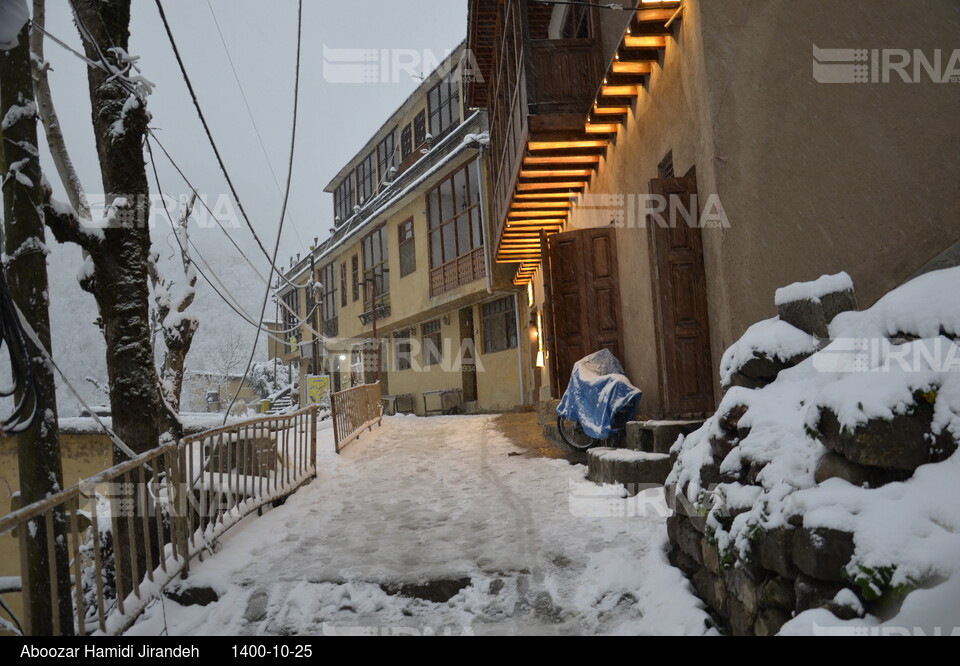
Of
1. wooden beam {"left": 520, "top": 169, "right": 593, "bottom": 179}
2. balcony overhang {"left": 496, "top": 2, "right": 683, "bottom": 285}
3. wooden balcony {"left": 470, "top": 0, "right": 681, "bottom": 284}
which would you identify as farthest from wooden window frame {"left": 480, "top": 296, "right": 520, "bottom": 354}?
wooden beam {"left": 520, "top": 169, "right": 593, "bottom": 179}

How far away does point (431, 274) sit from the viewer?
2106 centimetres

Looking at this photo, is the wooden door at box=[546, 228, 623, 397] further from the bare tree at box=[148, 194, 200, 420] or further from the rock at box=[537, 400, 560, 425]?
the bare tree at box=[148, 194, 200, 420]

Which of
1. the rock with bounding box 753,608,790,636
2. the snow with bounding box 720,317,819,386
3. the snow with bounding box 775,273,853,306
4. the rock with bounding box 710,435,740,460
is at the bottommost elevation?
the rock with bounding box 753,608,790,636

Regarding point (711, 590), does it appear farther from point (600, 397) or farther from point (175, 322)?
point (175, 322)

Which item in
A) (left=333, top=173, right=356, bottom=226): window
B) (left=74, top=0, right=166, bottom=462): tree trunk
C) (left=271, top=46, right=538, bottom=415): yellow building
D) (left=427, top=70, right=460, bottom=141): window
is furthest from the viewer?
(left=333, top=173, right=356, bottom=226): window

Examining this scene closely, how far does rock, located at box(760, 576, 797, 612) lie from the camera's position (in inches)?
117

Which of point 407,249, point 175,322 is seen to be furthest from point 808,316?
point 407,249

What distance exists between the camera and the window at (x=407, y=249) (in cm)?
2267

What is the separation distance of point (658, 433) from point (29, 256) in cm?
581

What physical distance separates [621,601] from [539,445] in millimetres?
6416

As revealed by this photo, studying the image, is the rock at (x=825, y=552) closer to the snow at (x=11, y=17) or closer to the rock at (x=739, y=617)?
the rock at (x=739, y=617)

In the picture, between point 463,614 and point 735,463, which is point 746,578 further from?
point 463,614

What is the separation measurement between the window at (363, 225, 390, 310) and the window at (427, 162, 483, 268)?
4.18 m
